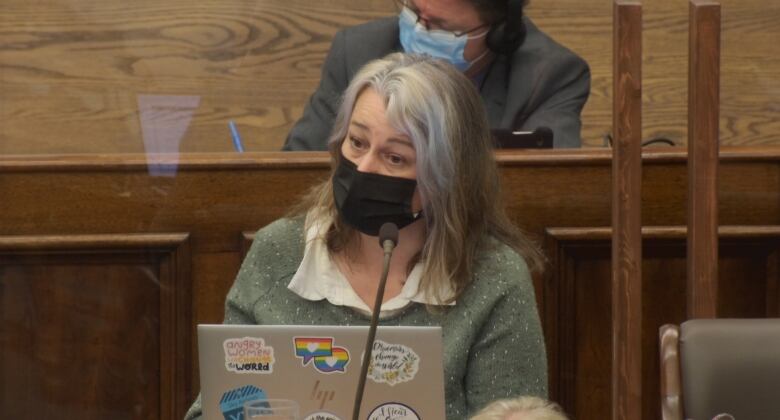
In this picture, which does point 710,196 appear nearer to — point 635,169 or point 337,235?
point 635,169

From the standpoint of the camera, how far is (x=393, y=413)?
1729 millimetres

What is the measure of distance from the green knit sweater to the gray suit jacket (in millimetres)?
823

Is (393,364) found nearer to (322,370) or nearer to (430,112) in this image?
(322,370)

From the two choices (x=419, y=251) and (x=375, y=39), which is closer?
(x=419, y=251)

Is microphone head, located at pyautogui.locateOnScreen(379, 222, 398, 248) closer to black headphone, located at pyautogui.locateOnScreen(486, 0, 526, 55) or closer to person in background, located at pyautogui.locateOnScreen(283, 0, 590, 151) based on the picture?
person in background, located at pyautogui.locateOnScreen(283, 0, 590, 151)

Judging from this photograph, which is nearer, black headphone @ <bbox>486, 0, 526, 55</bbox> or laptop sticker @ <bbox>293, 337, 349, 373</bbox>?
laptop sticker @ <bbox>293, 337, 349, 373</bbox>

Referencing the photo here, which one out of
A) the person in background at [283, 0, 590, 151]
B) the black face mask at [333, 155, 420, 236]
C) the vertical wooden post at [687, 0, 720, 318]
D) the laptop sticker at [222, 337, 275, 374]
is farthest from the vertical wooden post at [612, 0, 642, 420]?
the laptop sticker at [222, 337, 275, 374]

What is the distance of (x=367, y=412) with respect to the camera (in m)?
1.73

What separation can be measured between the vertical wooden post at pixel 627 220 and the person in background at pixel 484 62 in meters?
0.46

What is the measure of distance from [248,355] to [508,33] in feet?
5.72

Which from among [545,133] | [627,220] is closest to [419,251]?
[627,220]

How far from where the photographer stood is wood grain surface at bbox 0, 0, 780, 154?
329 centimetres

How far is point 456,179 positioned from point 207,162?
0.74 metres

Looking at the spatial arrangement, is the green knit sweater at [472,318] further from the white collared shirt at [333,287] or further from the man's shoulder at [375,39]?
the man's shoulder at [375,39]
